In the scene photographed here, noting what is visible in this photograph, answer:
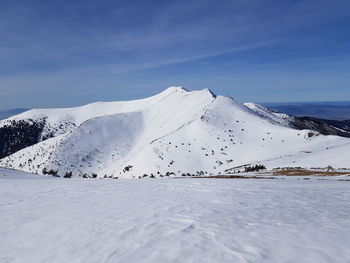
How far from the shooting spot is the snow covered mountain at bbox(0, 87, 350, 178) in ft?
140

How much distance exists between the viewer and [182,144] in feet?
175

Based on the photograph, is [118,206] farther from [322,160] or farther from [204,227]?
[322,160]

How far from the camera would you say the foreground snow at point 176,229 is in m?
5.11

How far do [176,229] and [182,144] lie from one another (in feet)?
153

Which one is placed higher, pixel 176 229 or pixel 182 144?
pixel 182 144

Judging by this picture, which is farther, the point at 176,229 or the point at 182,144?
the point at 182,144

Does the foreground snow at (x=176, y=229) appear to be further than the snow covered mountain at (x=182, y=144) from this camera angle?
No

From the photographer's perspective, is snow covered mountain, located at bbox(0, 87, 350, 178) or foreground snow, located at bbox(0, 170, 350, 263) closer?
foreground snow, located at bbox(0, 170, 350, 263)

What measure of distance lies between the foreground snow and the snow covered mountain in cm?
2223

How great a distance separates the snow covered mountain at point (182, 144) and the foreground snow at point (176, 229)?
2223 cm

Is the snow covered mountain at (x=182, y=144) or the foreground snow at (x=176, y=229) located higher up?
the snow covered mountain at (x=182, y=144)

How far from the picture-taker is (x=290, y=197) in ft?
35.0

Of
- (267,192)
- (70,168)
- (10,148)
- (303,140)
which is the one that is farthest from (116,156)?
(10,148)

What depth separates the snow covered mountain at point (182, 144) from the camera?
140ft
